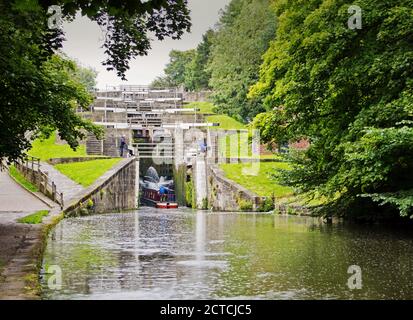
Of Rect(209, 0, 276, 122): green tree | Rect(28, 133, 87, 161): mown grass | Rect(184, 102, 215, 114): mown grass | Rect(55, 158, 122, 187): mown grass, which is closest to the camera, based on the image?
Rect(55, 158, 122, 187): mown grass

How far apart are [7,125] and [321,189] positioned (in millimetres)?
8691

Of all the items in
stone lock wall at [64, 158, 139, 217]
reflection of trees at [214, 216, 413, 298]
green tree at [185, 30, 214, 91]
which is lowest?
reflection of trees at [214, 216, 413, 298]

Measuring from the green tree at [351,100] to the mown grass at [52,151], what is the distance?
32.2 meters

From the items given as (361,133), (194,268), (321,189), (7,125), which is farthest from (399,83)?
(7,125)

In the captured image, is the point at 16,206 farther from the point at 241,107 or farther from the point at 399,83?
the point at 241,107

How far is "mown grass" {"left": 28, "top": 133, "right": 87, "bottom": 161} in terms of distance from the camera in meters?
51.5

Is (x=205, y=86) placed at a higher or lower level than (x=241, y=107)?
higher

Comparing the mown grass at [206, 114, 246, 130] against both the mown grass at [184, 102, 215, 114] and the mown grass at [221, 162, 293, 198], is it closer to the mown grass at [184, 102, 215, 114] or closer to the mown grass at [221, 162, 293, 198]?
the mown grass at [184, 102, 215, 114]

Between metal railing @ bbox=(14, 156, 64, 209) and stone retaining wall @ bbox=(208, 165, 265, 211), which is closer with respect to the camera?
metal railing @ bbox=(14, 156, 64, 209)

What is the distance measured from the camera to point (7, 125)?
58.2ft

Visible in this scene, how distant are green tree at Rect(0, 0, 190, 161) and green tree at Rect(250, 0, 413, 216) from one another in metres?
4.39

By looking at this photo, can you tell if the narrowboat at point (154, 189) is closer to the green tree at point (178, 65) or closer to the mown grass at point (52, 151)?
the mown grass at point (52, 151)

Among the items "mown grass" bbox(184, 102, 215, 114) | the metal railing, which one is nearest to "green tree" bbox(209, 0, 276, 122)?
"mown grass" bbox(184, 102, 215, 114)

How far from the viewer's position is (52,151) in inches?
2128
